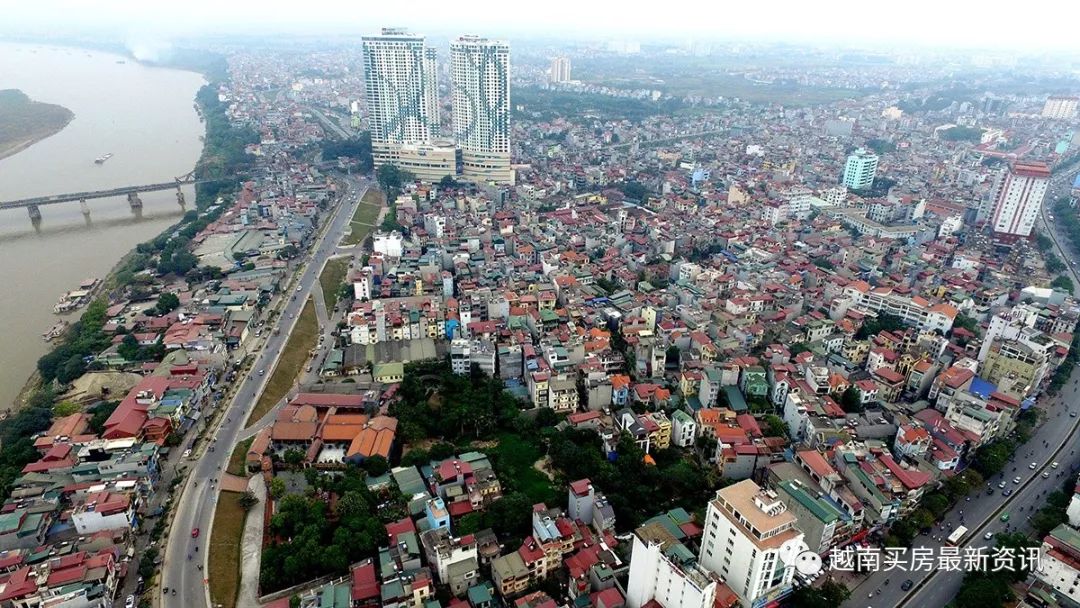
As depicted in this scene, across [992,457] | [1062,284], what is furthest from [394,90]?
[992,457]

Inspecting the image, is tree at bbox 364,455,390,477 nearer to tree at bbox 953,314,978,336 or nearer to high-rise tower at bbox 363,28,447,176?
tree at bbox 953,314,978,336

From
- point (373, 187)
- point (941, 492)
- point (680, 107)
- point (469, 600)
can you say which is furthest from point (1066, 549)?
point (680, 107)

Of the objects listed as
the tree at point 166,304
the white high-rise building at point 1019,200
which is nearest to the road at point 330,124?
the tree at point 166,304

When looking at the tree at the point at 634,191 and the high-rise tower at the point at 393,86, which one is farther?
the high-rise tower at the point at 393,86

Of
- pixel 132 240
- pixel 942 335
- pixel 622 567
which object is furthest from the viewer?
pixel 132 240

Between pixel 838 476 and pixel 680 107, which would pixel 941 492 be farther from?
pixel 680 107

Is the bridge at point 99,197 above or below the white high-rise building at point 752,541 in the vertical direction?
below

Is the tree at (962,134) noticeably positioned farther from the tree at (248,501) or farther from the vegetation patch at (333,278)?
the tree at (248,501)
